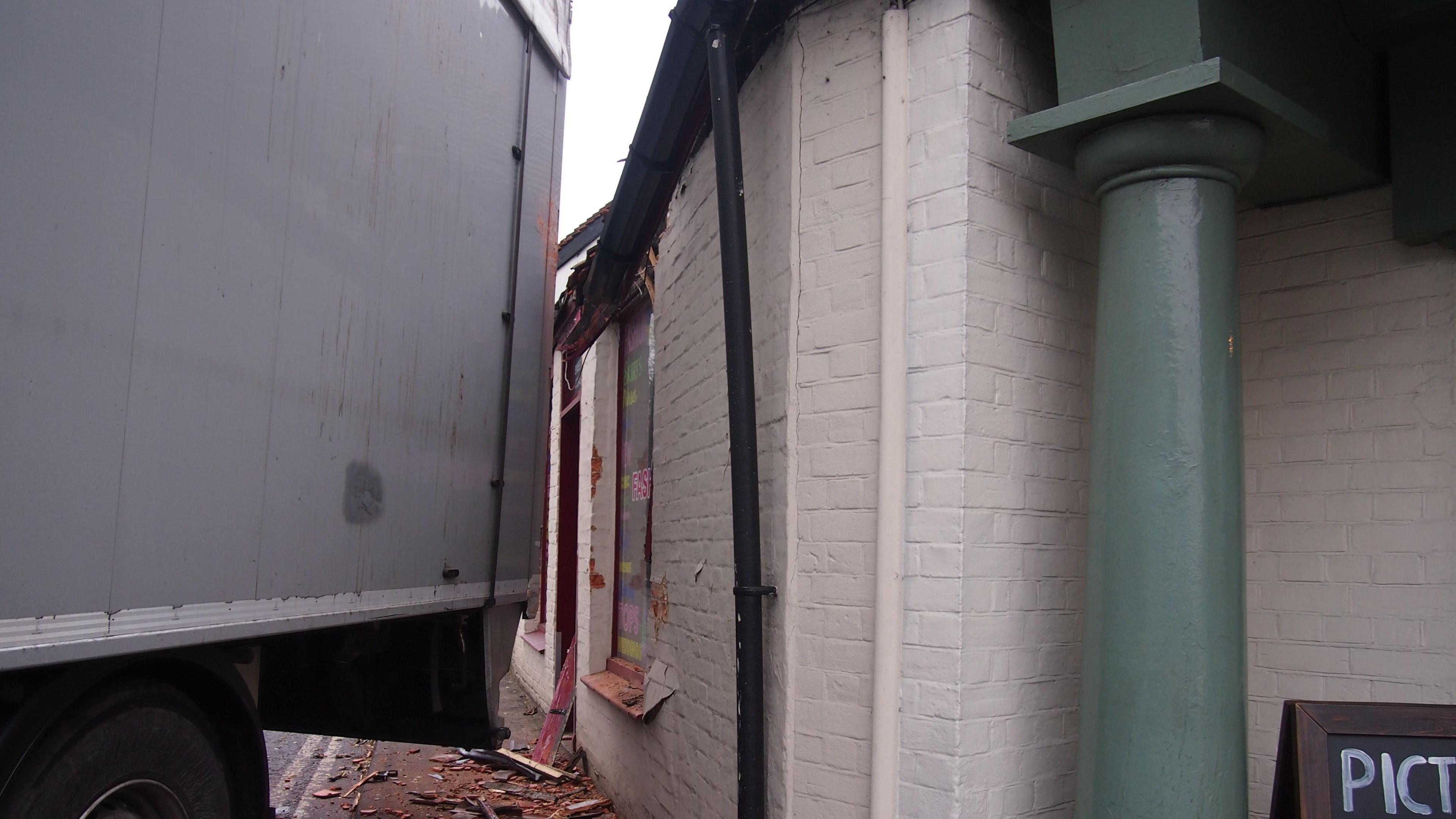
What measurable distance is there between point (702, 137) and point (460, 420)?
5.89 ft

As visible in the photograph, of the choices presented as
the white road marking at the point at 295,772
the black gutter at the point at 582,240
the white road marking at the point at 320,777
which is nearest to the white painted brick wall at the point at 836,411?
the white road marking at the point at 320,777

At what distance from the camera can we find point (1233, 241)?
9.11ft

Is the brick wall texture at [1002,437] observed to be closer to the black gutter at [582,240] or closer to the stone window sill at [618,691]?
the stone window sill at [618,691]

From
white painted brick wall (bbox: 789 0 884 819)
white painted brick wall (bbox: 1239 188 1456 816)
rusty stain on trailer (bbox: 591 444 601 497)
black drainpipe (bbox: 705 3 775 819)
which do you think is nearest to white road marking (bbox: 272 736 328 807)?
rusty stain on trailer (bbox: 591 444 601 497)

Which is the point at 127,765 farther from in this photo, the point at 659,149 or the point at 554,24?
the point at 554,24

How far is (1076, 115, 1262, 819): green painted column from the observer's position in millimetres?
2609

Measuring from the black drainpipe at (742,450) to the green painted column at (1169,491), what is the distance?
1044 mm

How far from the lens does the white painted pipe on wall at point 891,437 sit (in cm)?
300

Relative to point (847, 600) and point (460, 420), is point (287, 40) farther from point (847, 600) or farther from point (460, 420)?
point (847, 600)

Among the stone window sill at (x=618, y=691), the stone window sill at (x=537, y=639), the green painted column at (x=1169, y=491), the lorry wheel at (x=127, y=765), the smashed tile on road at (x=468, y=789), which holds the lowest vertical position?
the smashed tile on road at (x=468, y=789)

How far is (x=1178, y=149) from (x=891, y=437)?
1.09 m

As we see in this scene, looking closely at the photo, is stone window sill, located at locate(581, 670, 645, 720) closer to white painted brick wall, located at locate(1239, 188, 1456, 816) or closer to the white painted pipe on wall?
the white painted pipe on wall

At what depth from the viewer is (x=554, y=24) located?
5.06m

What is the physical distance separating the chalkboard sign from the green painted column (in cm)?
15
